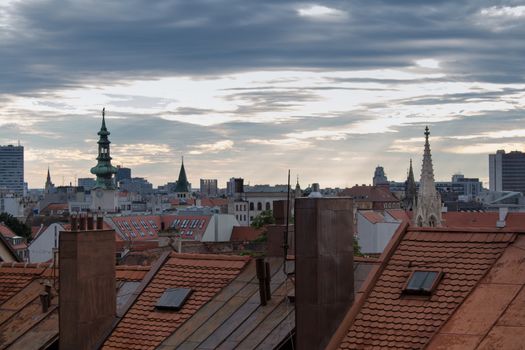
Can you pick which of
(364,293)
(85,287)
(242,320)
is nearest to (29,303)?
(85,287)

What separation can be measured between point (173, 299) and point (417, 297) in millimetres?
7288

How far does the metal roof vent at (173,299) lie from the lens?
24.6 metres

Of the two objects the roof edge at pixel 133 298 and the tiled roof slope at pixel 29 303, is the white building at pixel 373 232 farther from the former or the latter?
the roof edge at pixel 133 298

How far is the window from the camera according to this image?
1938 cm

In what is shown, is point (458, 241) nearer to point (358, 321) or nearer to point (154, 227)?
point (358, 321)

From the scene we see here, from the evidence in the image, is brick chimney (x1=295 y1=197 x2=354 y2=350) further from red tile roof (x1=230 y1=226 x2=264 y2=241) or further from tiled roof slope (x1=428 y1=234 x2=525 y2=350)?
red tile roof (x1=230 y1=226 x2=264 y2=241)

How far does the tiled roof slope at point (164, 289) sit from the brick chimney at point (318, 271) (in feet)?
15.5

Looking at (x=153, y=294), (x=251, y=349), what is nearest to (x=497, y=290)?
(x=251, y=349)

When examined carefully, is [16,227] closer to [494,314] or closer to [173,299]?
[173,299]

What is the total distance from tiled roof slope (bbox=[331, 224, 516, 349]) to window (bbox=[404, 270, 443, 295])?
11cm

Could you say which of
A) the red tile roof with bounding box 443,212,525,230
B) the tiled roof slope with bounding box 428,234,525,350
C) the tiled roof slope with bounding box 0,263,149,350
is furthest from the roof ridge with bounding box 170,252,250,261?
the red tile roof with bounding box 443,212,525,230

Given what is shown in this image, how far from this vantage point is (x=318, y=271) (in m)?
19.6

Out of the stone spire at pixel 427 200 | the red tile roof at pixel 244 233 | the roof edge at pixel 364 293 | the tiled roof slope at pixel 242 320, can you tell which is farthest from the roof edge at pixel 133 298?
the red tile roof at pixel 244 233

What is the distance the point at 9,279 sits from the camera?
30000mm
